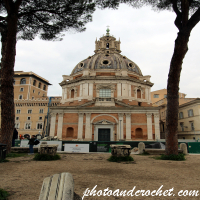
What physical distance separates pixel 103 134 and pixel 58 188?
23.6 m

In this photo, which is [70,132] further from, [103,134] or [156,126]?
[156,126]

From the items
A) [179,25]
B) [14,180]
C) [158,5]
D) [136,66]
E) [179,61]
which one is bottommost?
[14,180]

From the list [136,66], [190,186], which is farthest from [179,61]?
[136,66]

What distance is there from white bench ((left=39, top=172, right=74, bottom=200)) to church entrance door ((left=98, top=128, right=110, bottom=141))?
76.9 ft

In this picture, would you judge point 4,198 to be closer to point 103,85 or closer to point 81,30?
point 81,30

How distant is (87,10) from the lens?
491 inches

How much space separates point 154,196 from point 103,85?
81.8ft

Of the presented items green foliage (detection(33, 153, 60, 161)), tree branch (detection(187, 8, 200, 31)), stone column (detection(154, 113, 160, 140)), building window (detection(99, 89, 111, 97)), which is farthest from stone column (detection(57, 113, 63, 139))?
tree branch (detection(187, 8, 200, 31))

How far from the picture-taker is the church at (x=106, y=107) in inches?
989

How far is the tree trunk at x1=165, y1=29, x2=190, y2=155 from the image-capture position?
950 cm

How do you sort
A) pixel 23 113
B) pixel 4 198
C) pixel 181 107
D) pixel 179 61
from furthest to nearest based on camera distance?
pixel 23 113, pixel 181 107, pixel 179 61, pixel 4 198

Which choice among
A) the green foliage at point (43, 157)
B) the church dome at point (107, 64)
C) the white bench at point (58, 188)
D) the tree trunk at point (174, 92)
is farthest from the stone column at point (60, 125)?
the white bench at point (58, 188)

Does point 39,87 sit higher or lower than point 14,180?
higher

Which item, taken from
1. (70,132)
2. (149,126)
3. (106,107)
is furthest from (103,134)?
(149,126)
